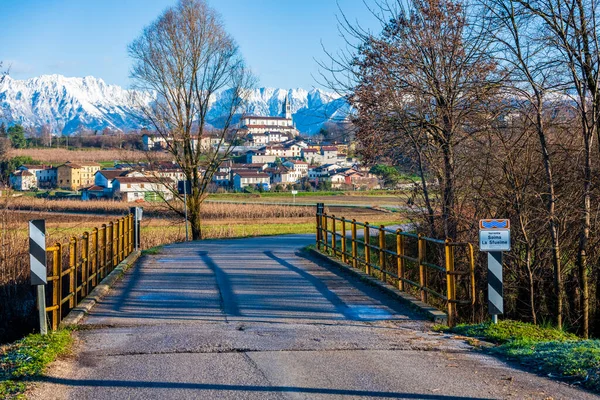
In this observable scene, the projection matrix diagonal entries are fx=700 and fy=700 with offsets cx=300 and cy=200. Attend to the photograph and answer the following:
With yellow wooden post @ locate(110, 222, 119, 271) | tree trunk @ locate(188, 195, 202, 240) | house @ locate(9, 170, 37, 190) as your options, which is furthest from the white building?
yellow wooden post @ locate(110, 222, 119, 271)

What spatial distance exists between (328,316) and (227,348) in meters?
2.94

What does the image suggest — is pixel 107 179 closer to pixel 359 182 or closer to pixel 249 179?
pixel 249 179

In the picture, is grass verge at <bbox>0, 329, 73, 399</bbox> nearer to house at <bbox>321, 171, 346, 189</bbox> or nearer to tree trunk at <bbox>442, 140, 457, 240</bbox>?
tree trunk at <bbox>442, 140, 457, 240</bbox>

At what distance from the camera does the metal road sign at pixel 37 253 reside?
361 inches

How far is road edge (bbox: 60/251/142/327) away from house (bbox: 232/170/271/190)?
3613 inches

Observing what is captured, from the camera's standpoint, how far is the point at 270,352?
8.17m

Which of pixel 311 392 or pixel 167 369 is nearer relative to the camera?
pixel 311 392

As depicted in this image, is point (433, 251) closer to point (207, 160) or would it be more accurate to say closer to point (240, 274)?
point (240, 274)

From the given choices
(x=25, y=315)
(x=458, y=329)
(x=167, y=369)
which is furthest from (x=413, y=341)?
(x=25, y=315)

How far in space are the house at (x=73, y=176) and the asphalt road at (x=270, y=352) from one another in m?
92.3

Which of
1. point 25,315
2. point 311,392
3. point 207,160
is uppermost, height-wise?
point 207,160

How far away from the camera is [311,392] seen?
21.0 feet

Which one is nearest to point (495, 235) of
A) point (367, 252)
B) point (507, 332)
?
point (507, 332)

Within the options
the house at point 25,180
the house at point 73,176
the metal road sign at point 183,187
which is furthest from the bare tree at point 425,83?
the house at point 73,176
